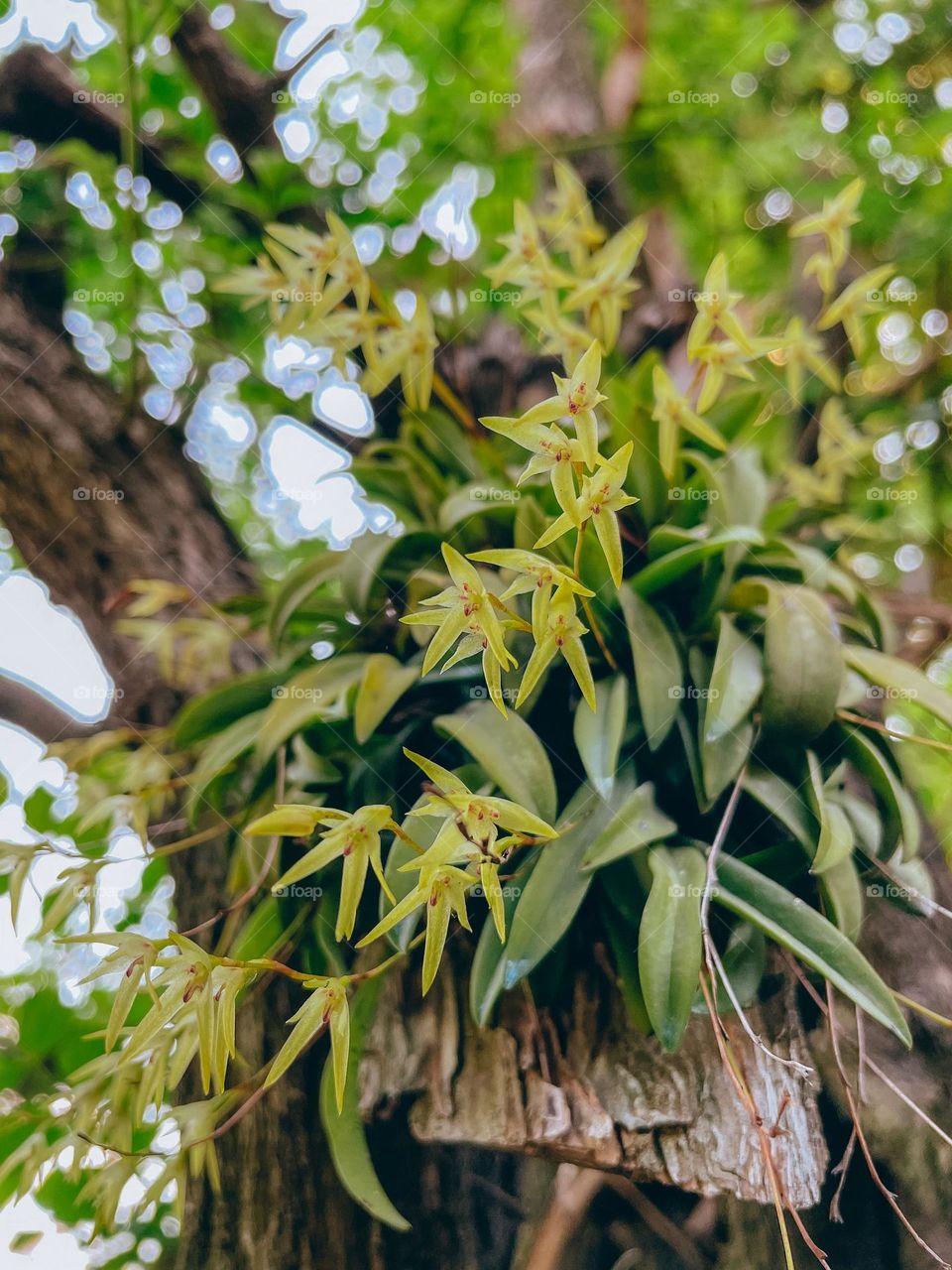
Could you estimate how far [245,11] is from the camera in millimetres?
1466

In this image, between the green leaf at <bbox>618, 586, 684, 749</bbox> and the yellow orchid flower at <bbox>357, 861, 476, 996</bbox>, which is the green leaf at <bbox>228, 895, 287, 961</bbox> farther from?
the green leaf at <bbox>618, 586, 684, 749</bbox>

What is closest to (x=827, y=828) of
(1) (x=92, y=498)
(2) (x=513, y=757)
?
(2) (x=513, y=757)

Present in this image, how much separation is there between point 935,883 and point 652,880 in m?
0.43

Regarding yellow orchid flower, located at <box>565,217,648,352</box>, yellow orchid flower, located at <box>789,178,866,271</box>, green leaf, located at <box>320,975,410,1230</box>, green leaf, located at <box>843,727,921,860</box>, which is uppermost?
yellow orchid flower, located at <box>789,178,866,271</box>

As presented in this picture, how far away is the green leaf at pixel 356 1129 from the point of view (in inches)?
25.8

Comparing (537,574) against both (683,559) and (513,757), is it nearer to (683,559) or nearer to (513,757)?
(513,757)

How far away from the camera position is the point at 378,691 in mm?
810

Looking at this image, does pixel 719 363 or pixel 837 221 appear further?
pixel 837 221

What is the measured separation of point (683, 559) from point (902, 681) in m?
0.25

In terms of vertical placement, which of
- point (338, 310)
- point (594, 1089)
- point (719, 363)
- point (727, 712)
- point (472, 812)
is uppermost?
point (719, 363)

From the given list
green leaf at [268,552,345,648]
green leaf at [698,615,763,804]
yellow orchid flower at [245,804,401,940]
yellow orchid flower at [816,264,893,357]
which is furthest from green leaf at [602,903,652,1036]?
yellow orchid flower at [816,264,893,357]

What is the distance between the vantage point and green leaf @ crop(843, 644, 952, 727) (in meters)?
0.83

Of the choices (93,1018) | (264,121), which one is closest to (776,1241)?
(93,1018)

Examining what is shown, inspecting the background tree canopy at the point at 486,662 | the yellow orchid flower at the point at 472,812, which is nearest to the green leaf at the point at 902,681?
the background tree canopy at the point at 486,662
